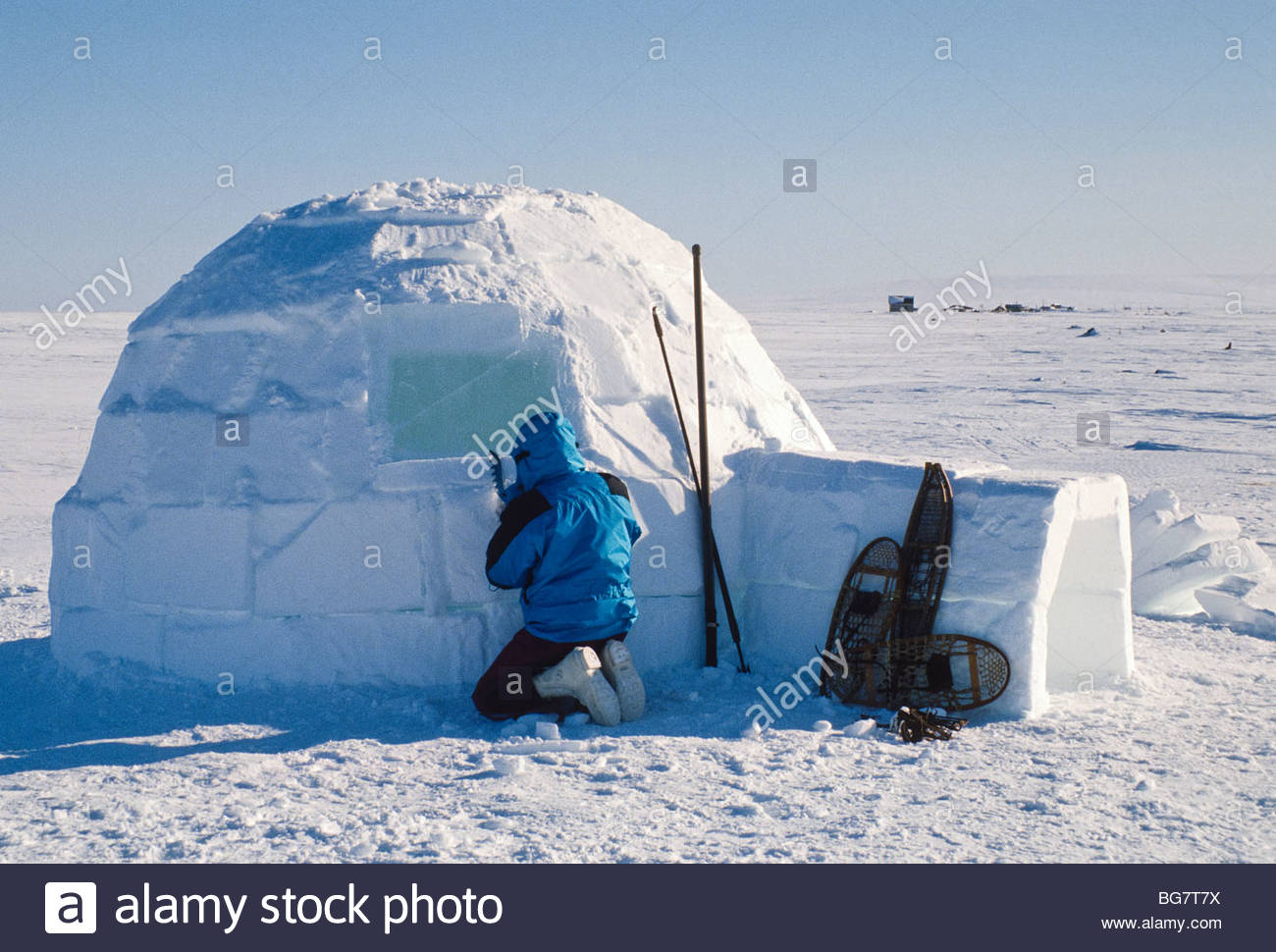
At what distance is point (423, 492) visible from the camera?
17.0ft

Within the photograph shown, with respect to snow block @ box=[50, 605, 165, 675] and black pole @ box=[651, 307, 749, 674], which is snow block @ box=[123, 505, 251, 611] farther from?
black pole @ box=[651, 307, 749, 674]

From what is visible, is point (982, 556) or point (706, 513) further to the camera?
point (706, 513)

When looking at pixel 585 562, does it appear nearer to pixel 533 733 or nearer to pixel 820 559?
pixel 533 733

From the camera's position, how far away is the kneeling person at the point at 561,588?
4.81m

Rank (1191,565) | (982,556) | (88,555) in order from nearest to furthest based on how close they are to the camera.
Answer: (982,556), (88,555), (1191,565)

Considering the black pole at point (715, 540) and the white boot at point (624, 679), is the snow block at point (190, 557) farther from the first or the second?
the black pole at point (715, 540)

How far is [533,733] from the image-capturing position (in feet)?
15.6

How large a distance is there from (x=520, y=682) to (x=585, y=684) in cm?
29

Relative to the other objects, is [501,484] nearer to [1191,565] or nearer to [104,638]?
[104,638]

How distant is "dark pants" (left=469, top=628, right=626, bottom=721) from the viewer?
4914 mm

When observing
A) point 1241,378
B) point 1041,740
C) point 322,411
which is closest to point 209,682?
point 322,411

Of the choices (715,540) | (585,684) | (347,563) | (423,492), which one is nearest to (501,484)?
(423,492)

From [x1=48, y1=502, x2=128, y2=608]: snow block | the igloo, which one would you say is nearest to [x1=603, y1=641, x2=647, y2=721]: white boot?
the igloo

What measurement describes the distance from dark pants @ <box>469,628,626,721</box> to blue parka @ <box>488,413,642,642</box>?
5 cm
